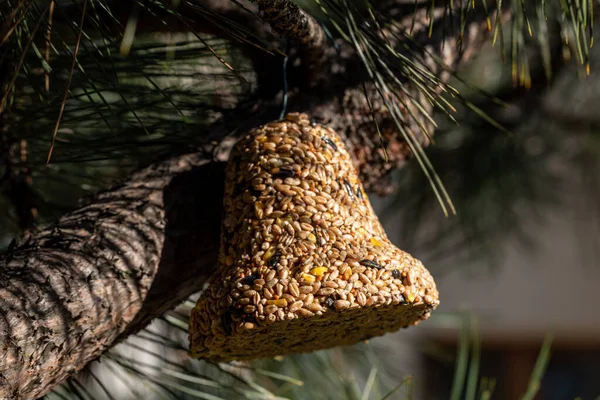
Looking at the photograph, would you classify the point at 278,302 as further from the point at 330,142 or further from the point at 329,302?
the point at 330,142

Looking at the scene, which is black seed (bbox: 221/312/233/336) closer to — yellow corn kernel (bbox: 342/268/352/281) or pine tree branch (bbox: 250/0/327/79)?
yellow corn kernel (bbox: 342/268/352/281)

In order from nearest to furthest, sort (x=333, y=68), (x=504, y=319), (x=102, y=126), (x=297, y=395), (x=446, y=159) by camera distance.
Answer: (x=333, y=68), (x=102, y=126), (x=297, y=395), (x=446, y=159), (x=504, y=319)

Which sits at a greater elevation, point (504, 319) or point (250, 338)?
point (250, 338)

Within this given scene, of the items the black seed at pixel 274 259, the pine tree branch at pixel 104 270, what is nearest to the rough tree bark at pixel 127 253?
the pine tree branch at pixel 104 270

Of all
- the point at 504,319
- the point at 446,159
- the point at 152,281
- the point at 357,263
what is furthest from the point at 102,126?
the point at 504,319

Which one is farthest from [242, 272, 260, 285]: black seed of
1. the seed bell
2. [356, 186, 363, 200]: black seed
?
[356, 186, 363, 200]: black seed

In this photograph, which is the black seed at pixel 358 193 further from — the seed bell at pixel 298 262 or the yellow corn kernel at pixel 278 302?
the yellow corn kernel at pixel 278 302

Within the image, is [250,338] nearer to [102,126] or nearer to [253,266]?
[253,266]
